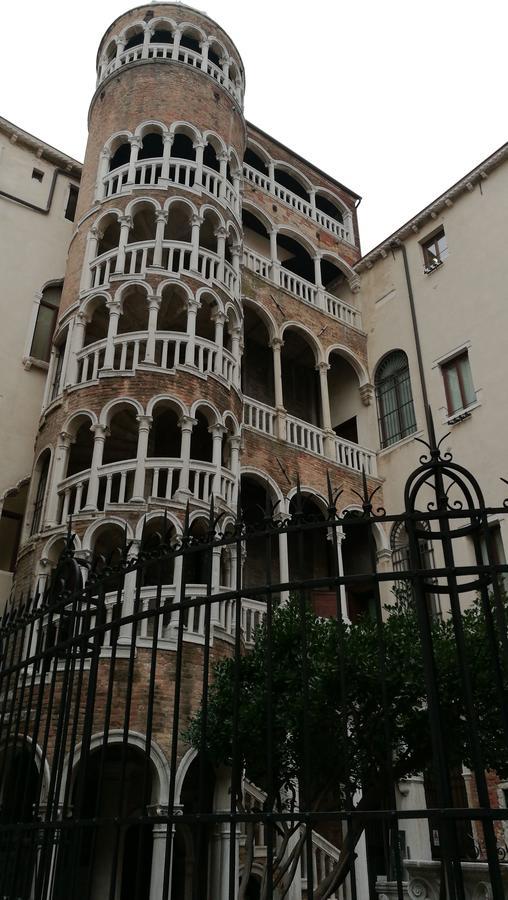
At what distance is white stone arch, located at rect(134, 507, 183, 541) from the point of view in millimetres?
12531

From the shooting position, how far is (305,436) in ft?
60.9

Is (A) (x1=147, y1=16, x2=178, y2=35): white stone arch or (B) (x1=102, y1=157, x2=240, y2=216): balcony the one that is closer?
(B) (x1=102, y1=157, x2=240, y2=216): balcony

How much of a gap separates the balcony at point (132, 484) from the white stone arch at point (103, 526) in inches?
10.5

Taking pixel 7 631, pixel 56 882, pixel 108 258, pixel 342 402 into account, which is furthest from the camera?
pixel 342 402

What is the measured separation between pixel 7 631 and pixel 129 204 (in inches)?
498

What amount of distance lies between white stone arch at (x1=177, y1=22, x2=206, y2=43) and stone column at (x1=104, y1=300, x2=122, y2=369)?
965 centimetres

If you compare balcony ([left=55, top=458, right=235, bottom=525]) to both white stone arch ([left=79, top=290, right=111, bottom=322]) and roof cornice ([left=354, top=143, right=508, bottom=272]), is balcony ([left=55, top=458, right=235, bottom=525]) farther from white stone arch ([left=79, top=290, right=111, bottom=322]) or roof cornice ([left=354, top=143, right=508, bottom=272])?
roof cornice ([left=354, top=143, right=508, bottom=272])

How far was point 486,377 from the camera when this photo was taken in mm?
17141

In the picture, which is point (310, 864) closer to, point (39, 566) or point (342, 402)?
point (39, 566)

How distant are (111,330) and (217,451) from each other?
131 inches

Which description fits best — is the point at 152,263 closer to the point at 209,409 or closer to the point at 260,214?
the point at 209,409

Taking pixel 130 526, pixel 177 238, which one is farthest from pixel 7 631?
pixel 177 238

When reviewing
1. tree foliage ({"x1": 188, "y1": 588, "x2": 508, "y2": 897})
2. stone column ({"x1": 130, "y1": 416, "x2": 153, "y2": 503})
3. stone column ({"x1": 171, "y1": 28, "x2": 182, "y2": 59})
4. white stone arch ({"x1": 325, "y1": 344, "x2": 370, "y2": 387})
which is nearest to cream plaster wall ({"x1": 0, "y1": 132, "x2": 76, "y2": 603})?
stone column ({"x1": 130, "y1": 416, "x2": 153, "y2": 503})

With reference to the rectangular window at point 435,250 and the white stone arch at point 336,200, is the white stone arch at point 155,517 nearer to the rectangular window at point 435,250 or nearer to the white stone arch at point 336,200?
the rectangular window at point 435,250
